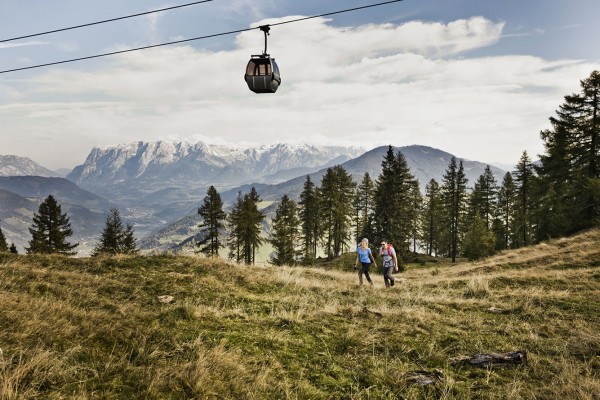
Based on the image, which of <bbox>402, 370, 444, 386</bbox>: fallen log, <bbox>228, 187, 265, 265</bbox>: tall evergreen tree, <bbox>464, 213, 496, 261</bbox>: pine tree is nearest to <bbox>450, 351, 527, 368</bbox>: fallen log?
<bbox>402, 370, 444, 386</bbox>: fallen log

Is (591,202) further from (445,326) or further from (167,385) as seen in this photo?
(167,385)

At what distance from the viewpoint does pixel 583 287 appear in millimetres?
12203

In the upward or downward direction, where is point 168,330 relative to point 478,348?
upward

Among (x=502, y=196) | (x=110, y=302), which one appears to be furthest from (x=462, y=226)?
(x=110, y=302)

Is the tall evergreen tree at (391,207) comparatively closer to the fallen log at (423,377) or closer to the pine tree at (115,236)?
the pine tree at (115,236)

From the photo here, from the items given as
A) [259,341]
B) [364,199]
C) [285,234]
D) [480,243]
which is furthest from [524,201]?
[259,341]

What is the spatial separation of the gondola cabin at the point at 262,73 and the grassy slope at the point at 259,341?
6646mm

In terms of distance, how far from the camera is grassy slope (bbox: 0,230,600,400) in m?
3.72

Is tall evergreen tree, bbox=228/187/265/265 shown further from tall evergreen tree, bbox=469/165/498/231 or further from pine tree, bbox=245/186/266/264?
tall evergreen tree, bbox=469/165/498/231

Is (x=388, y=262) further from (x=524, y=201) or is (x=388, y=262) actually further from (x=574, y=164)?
(x=524, y=201)

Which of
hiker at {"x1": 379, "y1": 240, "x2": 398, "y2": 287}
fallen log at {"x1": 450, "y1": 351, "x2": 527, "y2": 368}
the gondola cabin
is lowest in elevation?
fallen log at {"x1": 450, "y1": 351, "x2": 527, "y2": 368}

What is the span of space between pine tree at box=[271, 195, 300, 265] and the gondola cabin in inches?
1590

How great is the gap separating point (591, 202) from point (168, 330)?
40.2 meters

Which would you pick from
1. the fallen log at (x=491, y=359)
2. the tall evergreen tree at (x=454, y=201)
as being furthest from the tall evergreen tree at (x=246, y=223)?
the fallen log at (x=491, y=359)
